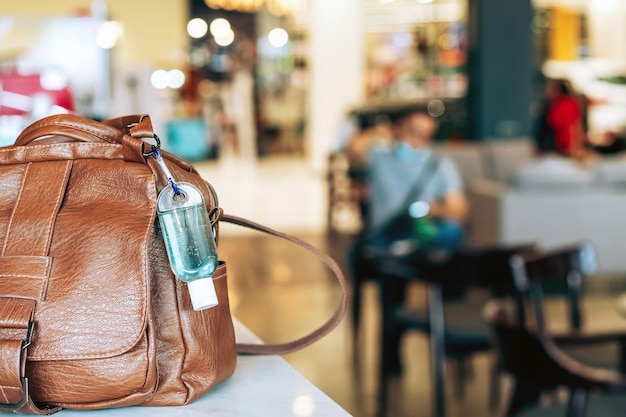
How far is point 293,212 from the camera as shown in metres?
11.8

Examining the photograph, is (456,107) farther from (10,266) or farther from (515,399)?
(10,266)

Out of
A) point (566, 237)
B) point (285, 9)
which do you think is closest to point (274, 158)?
point (285, 9)

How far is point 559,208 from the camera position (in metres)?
7.04

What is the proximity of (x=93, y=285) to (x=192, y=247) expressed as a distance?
0.36 ft

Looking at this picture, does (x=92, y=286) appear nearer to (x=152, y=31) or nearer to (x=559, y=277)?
(x=559, y=277)

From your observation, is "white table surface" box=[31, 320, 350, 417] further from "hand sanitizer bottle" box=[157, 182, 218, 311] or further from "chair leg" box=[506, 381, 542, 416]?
"chair leg" box=[506, 381, 542, 416]

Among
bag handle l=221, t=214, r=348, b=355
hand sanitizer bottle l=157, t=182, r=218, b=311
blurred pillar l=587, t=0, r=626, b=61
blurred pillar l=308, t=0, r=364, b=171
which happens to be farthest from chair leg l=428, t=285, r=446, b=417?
blurred pillar l=587, t=0, r=626, b=61

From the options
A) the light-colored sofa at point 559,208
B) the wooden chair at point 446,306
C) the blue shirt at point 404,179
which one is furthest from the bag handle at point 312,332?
the light-colored sofa at point 559,208

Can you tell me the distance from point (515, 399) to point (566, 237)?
4513 mm

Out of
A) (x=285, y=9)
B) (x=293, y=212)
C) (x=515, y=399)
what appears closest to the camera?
(x=515, y=399)

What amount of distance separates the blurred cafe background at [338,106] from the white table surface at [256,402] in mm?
1750

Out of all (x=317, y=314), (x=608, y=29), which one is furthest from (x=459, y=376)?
(x=608, y=29)

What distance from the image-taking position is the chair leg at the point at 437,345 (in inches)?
155

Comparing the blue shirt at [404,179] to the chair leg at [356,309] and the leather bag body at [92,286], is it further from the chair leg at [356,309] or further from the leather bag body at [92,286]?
the leather bag body at [92,286]
